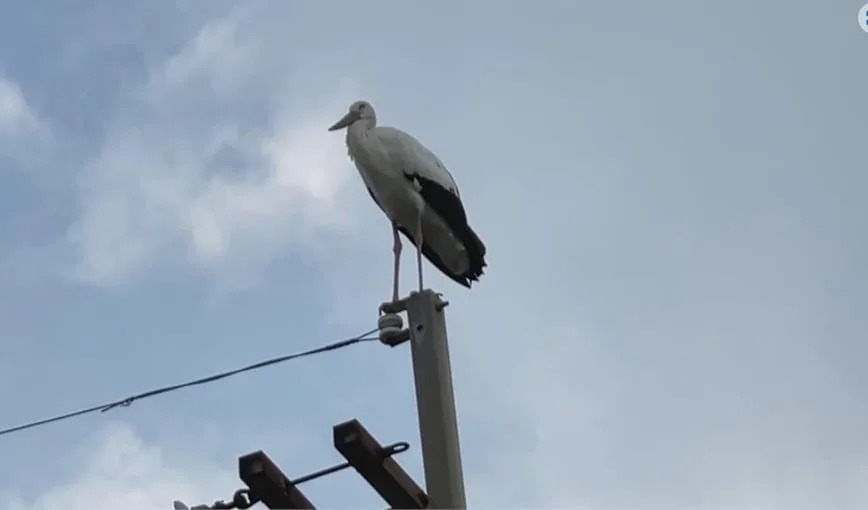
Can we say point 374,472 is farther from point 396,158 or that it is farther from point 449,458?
point 396,158

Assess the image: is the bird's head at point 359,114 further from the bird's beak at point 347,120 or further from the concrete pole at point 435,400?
the concrete pole at point 435,400

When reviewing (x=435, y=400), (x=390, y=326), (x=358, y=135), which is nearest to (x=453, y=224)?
(x=358, y=135)

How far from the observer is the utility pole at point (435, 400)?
486 cm

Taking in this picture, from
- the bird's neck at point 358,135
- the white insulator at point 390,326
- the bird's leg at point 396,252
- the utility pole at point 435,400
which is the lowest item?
the utility pole at point 435,400

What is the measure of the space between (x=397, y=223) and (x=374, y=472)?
2.46 meters

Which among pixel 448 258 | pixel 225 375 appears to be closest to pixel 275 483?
pixel 225 375

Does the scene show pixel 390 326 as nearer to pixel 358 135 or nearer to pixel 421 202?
pixel 421 202

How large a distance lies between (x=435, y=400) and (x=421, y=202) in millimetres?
2312

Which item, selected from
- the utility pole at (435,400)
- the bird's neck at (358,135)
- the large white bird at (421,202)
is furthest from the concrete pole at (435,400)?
the bird's neck at (358,135)

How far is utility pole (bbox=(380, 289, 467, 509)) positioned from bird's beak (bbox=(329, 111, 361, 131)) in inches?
109

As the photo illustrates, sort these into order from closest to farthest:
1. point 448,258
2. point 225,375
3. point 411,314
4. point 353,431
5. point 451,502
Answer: point 451,502, point 353,431, point 411,314, point 225,375, point 448,258

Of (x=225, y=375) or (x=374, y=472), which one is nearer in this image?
(x=374, y=472)

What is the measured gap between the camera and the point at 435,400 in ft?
16.6

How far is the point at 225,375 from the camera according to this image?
241 inches
